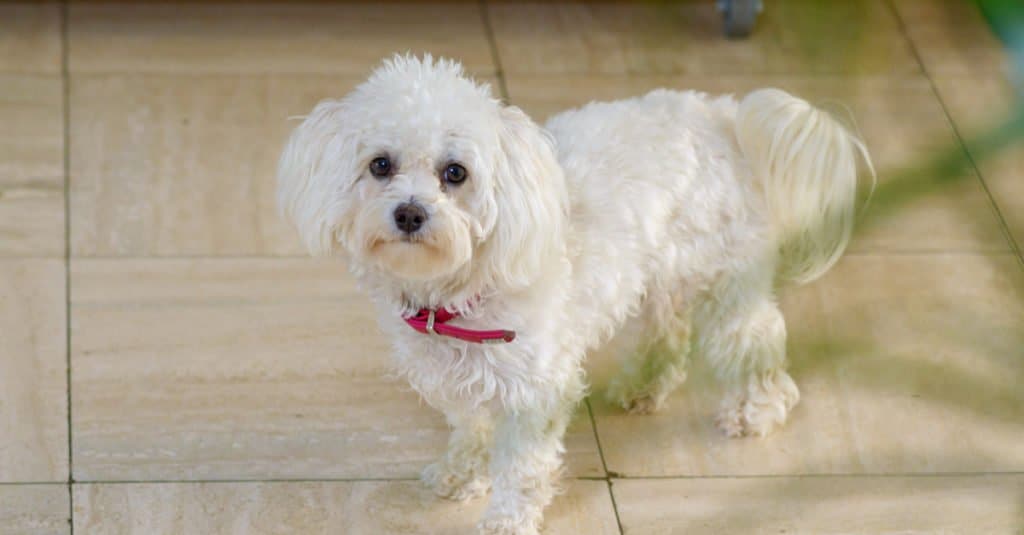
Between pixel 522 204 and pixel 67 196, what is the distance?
67.4 inches

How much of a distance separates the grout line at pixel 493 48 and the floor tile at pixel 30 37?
126 cm

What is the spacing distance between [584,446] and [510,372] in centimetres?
52

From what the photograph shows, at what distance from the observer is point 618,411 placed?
275 cm

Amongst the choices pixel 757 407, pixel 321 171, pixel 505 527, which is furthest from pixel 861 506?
pixel 321 171

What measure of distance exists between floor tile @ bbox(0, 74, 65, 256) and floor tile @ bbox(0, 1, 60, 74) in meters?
→ 0.06

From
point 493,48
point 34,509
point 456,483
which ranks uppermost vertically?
point 493,48

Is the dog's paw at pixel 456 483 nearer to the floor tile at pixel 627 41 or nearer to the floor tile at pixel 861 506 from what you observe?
the floor tile at pixel 861 506

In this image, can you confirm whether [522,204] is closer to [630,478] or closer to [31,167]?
[630,478]

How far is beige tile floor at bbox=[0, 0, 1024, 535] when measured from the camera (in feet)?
8.19

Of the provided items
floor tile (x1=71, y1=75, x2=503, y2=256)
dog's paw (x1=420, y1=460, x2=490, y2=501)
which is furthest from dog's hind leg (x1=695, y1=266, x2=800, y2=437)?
floor tile (x1=71, y1=75, x2=503, y2=256)

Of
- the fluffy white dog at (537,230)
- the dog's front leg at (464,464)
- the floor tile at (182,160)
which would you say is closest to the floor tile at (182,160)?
the floor tile at (182,160)

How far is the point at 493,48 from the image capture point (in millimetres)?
3939

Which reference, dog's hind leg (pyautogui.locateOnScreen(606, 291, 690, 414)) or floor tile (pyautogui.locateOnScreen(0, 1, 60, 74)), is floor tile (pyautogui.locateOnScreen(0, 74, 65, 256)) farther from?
dog's hind leg (pyautogui.locateOnScreen(606, 291, 690, 414))

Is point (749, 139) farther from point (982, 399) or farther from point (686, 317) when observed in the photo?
point (982, 399)
